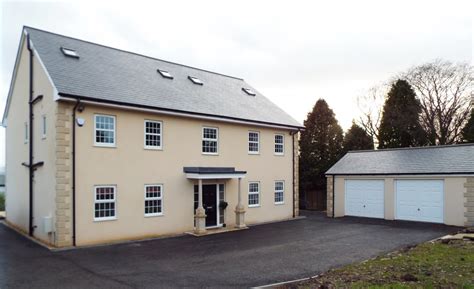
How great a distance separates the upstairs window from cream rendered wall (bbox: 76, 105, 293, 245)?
0.67 feet

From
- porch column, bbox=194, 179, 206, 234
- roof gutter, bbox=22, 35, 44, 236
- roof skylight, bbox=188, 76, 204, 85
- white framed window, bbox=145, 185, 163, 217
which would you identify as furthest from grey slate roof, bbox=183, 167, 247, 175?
roof gutter, bbox=22, 35, 44, 236

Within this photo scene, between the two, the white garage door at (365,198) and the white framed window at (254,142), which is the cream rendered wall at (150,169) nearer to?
the white framed window at (254,142)

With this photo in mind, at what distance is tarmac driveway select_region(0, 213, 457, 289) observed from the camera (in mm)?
9562

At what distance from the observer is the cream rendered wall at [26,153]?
14.8 m

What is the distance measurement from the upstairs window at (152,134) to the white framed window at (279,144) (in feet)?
26.3

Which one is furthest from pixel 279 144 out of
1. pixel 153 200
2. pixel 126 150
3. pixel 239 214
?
pixel 126 150

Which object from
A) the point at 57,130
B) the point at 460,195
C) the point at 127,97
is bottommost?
the point at 460,195

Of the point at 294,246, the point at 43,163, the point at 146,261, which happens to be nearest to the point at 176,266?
the point at 146,261

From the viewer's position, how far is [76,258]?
12070 mm

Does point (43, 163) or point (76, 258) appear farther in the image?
point (43, 163)

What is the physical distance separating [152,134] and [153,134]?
0.05 metres

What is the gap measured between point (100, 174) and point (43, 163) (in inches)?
96.9

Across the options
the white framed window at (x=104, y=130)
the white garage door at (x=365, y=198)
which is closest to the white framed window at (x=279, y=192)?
the white garage door at (x=365, y=198)

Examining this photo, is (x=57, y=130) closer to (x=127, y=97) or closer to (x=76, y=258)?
(x=127, y=97)
